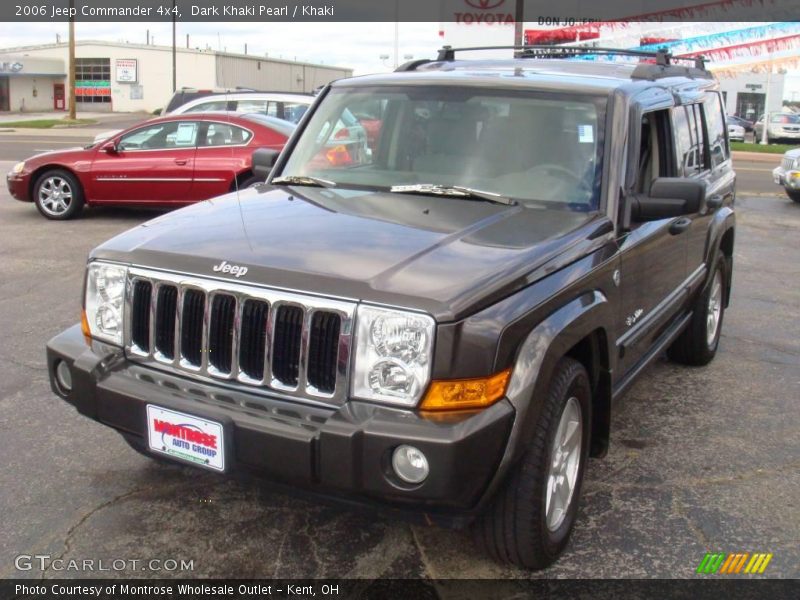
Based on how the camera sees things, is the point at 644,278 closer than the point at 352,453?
No

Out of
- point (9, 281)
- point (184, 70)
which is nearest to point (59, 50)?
point (184, 70)

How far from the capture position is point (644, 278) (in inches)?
161

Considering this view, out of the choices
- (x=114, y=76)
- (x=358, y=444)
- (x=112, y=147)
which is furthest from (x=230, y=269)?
(x=114, y=76)

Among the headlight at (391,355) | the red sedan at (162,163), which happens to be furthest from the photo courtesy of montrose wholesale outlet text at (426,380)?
the red sedan at (162,163)

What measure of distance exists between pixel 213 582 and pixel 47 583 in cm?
60

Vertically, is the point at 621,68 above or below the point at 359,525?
above

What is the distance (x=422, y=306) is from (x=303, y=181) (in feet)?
5.80

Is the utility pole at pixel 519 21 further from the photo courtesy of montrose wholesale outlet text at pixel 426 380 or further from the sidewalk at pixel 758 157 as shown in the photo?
the photo courtesy of montrose wholesale outlet text at pixel 426 380

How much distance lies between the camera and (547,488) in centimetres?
305

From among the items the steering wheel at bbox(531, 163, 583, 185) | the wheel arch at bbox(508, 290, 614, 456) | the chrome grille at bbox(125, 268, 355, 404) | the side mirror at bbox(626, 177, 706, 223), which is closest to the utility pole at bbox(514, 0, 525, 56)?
the steering wheel at bbox(531, 163, 583, 185)

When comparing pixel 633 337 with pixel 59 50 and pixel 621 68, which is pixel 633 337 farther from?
pixel 59 50

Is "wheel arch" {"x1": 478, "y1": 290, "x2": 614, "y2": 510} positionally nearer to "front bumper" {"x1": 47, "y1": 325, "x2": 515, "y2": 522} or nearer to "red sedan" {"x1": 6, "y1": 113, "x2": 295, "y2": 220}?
"front bumper" {"x1": 47, "y1": 325, "x2": 515, "y2": 522}

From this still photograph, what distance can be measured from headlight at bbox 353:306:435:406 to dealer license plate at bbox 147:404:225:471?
1.77ft

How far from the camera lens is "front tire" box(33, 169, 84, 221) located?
11.0 m
